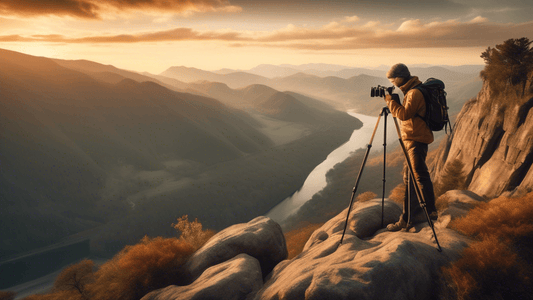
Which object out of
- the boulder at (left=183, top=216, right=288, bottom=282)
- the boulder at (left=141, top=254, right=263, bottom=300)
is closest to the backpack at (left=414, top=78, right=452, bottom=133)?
the boulder at (left=141, top=254, right=263, bottom=300)

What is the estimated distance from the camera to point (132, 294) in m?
13.1

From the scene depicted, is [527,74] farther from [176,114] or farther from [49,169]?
[176,114]

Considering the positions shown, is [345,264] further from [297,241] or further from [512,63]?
[297,241]

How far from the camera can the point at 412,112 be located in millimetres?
6695

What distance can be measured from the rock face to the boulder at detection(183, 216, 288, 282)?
47.7 ft

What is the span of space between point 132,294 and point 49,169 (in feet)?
282

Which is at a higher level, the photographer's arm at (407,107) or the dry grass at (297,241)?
the photographer's arm at (407,107)

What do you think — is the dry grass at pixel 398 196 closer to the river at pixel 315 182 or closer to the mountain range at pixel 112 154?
the river at pixel 315 182

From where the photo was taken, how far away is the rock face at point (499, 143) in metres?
17.4

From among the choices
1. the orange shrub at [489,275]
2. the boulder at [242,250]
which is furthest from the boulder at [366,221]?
the orange shrub at [489,275]

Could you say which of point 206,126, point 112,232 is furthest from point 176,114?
point 112,232

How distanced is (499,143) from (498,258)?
78.0ft

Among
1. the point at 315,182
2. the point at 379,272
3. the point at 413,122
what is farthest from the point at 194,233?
the point at 315,182

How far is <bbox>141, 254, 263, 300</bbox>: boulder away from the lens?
8.68 meters
